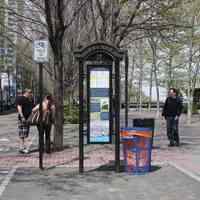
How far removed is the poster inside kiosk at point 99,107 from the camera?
32.2ft

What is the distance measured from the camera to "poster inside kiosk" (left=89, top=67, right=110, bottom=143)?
980 centimetres

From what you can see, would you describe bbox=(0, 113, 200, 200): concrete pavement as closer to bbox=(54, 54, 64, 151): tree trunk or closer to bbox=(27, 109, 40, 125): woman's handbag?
bbox=(54, 54, 64, 151): tree trunk

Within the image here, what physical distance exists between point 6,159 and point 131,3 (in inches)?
260

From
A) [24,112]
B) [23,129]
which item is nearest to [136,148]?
[23,129]

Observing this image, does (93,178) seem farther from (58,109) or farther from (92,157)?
(58,109)

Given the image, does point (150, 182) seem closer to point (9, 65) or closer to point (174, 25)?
point (174, 25)

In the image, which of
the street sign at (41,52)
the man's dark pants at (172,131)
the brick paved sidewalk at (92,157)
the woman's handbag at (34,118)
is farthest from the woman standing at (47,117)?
the man's dark pants at (172,131)

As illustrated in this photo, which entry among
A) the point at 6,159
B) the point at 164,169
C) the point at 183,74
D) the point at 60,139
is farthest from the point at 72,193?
the point at 183,74

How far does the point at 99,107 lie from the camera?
9.87m

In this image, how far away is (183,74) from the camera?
42.2 meters

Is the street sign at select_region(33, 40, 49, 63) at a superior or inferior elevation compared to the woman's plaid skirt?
superior

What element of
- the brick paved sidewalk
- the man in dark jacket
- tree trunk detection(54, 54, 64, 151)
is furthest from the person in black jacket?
the man in dark jacket

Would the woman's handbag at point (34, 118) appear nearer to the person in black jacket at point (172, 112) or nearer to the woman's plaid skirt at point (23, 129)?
the woman's plaid skirt at point (23, 129)

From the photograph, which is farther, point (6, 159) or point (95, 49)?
point (6, 159)
